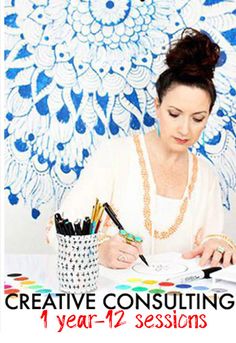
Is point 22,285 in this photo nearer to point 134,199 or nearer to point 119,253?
point 119,253

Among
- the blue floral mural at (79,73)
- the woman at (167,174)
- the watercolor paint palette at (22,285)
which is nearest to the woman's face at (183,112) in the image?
the woman at (167,174)

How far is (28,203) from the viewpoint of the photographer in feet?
8.48

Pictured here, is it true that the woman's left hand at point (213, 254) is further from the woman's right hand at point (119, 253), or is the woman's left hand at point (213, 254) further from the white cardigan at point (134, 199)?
the white cardigan at point (134, 199)

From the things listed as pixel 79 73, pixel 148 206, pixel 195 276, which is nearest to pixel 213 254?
pixel 195 276

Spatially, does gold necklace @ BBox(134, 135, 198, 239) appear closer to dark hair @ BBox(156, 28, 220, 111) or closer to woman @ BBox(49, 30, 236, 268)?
woman @ BBox(49, 30, 236, 268)

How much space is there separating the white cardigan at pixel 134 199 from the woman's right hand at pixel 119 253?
338 millimetres

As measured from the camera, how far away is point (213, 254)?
5.59 feet

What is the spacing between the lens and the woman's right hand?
1614 millimetres

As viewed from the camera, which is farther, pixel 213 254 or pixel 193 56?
pixel 193 56

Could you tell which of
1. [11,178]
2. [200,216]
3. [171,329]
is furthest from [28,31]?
[171,329]

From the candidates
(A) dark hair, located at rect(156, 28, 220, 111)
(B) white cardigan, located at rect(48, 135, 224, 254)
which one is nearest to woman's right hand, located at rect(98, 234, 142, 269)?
(B) white cardigan, located at rect(48, 135, 224, 254)

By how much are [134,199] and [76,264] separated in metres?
0.68

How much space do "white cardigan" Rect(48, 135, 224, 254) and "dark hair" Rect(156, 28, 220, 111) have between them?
0.26 meters

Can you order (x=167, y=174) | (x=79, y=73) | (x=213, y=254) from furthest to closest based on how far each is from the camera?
(x=79, y=73), (x=167, y=174), (x=213, y=254)
